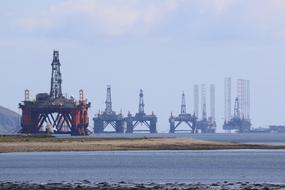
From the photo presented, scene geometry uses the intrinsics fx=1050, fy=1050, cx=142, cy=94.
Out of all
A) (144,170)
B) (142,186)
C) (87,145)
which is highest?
(87,145)

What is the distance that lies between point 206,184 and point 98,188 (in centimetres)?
775

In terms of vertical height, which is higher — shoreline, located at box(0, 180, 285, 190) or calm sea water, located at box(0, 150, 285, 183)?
calm sea water, located at box(0, 150, 285, 183)

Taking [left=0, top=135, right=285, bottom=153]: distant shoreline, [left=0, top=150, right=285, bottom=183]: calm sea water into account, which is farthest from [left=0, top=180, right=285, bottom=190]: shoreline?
[left=0, top=135, right=285, bottom=153]: distant shoreline

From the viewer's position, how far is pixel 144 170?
82.9 meters

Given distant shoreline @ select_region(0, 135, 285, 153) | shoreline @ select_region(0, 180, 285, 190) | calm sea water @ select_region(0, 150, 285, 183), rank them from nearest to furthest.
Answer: shoreline @ select_region(0, 180, 285, 190) → calm sea water @ select_region(0, 150, 285, 183) → distant shoreline @ select_region(0, 135, 285, 153)

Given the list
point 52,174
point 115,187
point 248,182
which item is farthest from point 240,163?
point 115,187

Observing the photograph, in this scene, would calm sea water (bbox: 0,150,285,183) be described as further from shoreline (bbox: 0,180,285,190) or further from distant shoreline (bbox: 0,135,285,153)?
distant shoreline (bbox: 0,135,285,153)

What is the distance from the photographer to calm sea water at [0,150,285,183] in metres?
71.5

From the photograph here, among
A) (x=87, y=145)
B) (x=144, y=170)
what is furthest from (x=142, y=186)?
(x=87, y=145)

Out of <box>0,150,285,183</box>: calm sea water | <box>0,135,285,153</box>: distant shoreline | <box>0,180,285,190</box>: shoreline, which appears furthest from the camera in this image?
<box>0,135,285,153</box>: distant shoreline

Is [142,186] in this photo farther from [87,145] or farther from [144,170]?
[87,145]

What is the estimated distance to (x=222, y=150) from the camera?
422ft

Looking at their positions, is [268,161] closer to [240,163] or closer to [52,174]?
[240,163]

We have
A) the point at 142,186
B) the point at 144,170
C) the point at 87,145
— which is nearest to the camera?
the point at 142,186
